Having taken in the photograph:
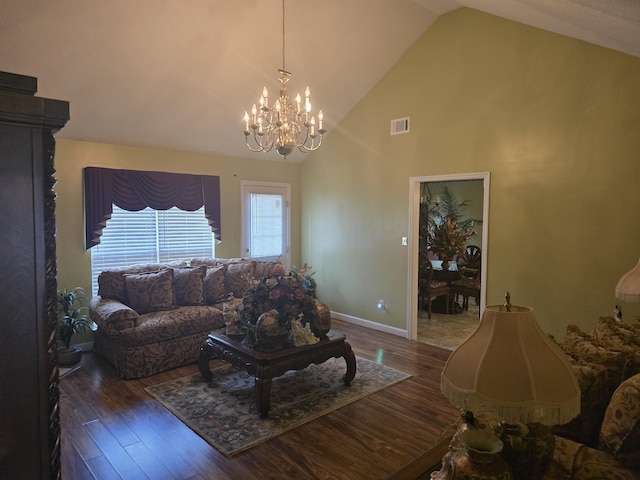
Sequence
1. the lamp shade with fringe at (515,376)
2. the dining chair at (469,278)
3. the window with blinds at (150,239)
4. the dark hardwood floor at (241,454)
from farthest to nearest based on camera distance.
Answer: the dining chair at (469,278)
the window with blinds at (150,239)
the dark hardwood floor at (241,454)
the lamp shade with fringe at (515,376)

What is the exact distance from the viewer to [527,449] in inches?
53.4

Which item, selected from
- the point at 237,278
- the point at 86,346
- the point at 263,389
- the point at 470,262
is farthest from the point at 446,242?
the point at 86,346

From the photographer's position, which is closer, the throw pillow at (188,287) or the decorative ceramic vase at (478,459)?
the decorative ceramic vase at (478,459)

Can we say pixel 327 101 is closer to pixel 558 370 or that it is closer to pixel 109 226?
pixel 109 226

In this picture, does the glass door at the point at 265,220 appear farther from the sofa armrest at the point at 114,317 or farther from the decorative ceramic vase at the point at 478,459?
the decorative ceramic vase at the point at 478,459

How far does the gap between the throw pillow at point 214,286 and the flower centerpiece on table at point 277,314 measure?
154 cm

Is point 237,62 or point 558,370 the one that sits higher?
point 237,62

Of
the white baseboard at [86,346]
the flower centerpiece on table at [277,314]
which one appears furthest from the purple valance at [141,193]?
the flower centerpiece on table at [277,314]

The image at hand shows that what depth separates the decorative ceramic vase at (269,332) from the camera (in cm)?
344

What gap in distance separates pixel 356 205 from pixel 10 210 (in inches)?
213

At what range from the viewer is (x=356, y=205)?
606 centimetres

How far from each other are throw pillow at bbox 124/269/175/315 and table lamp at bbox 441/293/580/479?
13.4 feet

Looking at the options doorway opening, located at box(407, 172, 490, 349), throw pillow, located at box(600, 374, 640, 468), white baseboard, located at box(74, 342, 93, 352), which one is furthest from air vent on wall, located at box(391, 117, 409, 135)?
white baseboard, located at box(74, 342, 93, 352)

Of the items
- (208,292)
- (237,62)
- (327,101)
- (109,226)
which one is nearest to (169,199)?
(109,226)
